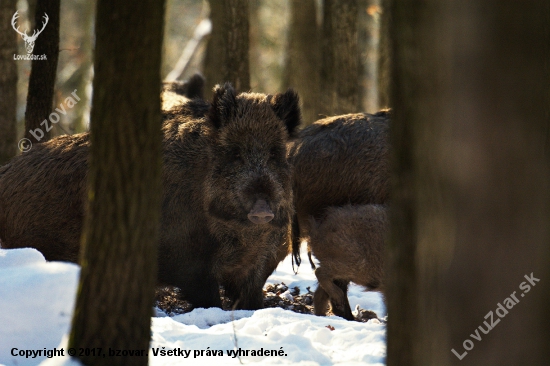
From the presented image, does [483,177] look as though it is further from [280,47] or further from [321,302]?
[280,47]

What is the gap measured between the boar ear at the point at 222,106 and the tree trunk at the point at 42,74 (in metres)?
2.44

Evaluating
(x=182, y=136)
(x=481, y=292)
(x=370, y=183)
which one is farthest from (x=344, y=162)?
(x=481, y=292)

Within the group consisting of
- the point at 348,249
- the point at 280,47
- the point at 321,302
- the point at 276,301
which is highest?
the point at 280,47

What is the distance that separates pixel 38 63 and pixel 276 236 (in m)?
3.35

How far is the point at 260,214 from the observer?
5.71m

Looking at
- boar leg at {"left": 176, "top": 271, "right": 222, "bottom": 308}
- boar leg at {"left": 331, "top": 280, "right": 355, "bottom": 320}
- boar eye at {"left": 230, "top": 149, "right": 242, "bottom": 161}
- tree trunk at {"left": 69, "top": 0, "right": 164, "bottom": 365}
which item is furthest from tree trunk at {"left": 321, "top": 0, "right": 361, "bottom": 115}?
tree trunk at {"left": 69, "top": 0, "right": 164, "bottom": 365}

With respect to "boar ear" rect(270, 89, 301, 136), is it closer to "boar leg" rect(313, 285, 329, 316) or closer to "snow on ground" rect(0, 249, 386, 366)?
"boar leg" rect(313, 285, 329, 316)

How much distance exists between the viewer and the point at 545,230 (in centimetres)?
231

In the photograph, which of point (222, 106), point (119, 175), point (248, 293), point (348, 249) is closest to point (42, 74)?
point (222, 106)

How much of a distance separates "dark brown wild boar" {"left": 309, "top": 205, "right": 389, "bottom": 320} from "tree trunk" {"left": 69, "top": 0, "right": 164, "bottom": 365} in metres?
3.33

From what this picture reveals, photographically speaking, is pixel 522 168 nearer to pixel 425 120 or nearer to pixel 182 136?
pixel 425 120

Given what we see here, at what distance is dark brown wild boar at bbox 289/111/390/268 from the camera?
722 cm

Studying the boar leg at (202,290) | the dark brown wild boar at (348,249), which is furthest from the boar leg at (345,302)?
the boar leg at (202,290)

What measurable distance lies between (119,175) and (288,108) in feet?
10.5
